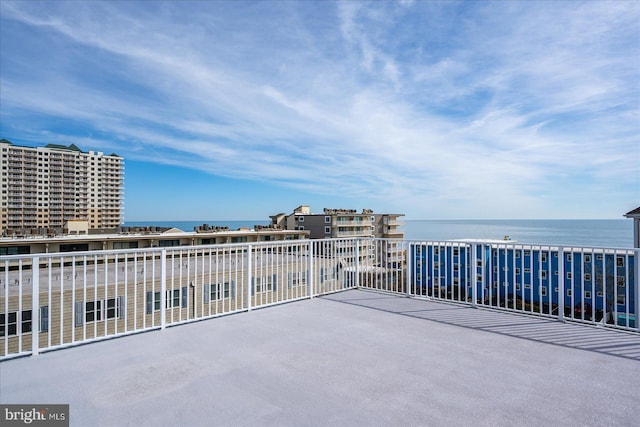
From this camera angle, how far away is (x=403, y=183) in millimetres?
37281

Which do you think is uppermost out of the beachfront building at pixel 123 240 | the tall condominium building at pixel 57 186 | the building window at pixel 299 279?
the tall condominium building at pixel 57 186

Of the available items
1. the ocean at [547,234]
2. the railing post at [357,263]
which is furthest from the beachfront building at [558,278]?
the railing post at [357,263]

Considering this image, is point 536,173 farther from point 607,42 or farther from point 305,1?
point 305,1

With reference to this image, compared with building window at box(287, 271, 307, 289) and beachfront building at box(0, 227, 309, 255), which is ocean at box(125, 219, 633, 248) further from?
beachfront building at box(0, 227, 309, 255)

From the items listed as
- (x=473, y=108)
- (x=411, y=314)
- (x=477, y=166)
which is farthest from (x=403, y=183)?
(x=411, y=314)

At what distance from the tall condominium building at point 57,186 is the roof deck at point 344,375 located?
6490cm

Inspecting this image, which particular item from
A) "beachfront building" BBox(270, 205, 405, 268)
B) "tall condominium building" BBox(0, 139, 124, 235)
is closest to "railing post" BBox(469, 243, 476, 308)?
"beachfront building" BBox(270, 205, 405, 268)

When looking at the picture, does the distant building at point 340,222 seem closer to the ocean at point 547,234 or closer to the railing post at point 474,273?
the ocean at point 547,234

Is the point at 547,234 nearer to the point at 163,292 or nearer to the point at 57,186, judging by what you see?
the point at 163,292

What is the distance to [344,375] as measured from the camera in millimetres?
2391

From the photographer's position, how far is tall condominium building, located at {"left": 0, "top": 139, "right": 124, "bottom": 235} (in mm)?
63281

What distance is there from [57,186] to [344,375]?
83.9 metres

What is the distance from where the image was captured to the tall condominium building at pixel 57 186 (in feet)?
208

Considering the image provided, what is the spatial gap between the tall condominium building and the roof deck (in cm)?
6490
